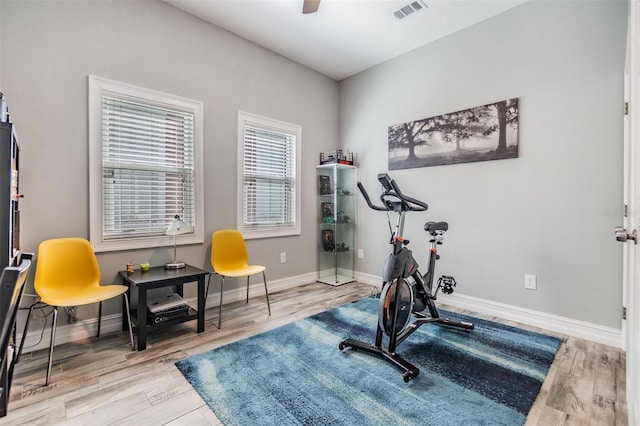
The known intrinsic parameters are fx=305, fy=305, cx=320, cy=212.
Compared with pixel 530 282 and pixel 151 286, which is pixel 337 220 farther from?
pixel 151 286

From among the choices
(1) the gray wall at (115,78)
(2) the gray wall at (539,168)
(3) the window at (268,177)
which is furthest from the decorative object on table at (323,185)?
(2) the gray wall at (539,168)

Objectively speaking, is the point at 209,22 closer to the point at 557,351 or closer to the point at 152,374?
the point at 152,374

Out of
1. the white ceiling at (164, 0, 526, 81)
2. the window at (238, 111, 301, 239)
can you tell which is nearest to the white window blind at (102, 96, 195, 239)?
the window at (238, 111, 301, 239)

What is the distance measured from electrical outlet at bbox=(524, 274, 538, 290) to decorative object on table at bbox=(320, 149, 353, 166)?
7.89ft

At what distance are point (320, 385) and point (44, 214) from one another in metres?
2.32

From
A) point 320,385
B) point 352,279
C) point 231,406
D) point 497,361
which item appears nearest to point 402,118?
point 352,279

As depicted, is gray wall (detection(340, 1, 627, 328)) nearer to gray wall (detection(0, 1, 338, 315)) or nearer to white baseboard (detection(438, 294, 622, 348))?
white baseboard (detection(438, 294, 622, 348))

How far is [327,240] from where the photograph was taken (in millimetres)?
4305

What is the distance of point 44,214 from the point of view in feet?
7.41

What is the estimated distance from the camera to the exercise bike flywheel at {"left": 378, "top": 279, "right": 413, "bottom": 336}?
2.03 m

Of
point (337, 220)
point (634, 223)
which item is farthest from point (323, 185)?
point (634, 223)

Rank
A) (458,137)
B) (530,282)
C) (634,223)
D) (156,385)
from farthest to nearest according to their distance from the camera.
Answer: (458,137) → (530,282) → (156,385) → (634,223)

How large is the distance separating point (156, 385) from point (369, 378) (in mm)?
1270

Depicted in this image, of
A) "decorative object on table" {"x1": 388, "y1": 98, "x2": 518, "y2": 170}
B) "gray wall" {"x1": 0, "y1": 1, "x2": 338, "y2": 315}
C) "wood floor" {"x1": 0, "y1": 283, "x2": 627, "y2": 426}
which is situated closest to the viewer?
"wood floor" {"x1": 0, "y1": 283, "x2": 627, "y2": 426}
